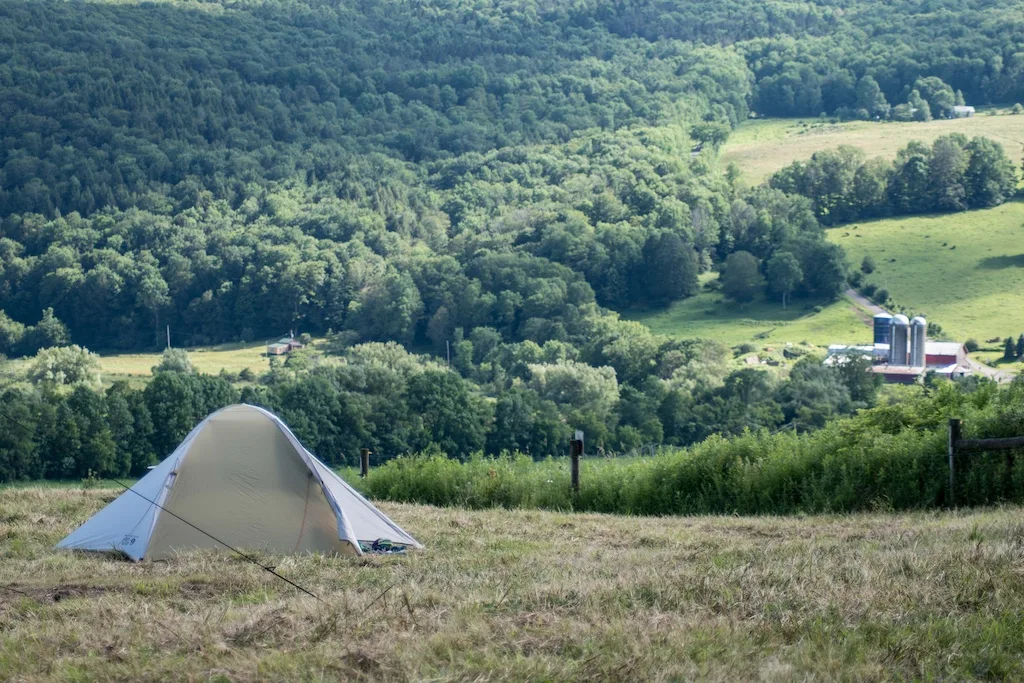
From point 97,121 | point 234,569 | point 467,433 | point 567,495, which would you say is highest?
point 97,121

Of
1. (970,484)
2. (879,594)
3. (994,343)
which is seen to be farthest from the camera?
(994,343)

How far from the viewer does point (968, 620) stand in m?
7.67

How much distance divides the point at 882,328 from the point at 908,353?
6.62 meters

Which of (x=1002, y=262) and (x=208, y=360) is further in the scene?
(x=208, y=360)

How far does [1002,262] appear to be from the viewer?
103938 millimetres

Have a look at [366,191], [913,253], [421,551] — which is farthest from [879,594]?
[366,191]

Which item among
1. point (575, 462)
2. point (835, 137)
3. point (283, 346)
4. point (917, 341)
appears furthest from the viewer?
point (835, 137)

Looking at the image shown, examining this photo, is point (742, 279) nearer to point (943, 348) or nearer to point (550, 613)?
point (943, 348)

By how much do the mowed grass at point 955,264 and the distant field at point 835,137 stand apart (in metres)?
26.2

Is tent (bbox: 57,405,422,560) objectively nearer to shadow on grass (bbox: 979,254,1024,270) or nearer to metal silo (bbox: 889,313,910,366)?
metal silo (bbox: 889,313,910,366)

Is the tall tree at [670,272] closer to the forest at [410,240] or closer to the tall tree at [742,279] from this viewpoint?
the forest at [410,240]

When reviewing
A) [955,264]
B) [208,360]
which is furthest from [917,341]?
[208,360]

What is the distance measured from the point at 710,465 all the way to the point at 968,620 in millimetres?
9391

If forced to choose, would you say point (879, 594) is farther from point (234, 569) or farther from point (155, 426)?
point (155, 426)
